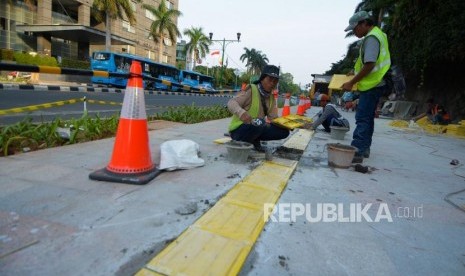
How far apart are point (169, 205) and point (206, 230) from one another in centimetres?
46

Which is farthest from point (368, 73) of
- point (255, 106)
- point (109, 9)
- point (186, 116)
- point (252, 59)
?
point (252, 59)

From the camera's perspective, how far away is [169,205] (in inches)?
90.3

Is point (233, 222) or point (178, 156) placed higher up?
point (178, 156)

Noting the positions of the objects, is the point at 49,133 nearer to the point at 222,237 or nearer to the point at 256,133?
the point at 256,133

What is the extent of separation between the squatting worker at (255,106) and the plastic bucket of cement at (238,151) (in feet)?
0.87

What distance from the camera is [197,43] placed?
4969 centimetres

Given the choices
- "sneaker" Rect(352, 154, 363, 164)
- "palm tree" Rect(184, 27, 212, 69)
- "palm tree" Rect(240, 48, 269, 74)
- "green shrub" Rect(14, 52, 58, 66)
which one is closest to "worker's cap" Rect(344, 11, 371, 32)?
"sneaker" Rect(352, 154, 363, 164)

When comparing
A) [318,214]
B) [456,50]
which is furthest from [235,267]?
[456,50]

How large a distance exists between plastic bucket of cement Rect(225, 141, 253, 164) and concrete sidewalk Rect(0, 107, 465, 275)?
101 millimetres

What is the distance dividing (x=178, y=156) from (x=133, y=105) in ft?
2.42

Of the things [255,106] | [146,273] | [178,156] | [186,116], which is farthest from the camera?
[186,116]

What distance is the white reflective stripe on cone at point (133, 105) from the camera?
279 cm

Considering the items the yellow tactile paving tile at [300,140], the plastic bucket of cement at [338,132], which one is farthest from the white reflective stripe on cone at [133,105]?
the plastic bucket of cement at [338,132]

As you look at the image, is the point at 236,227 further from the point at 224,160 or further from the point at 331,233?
the point at 224,160
